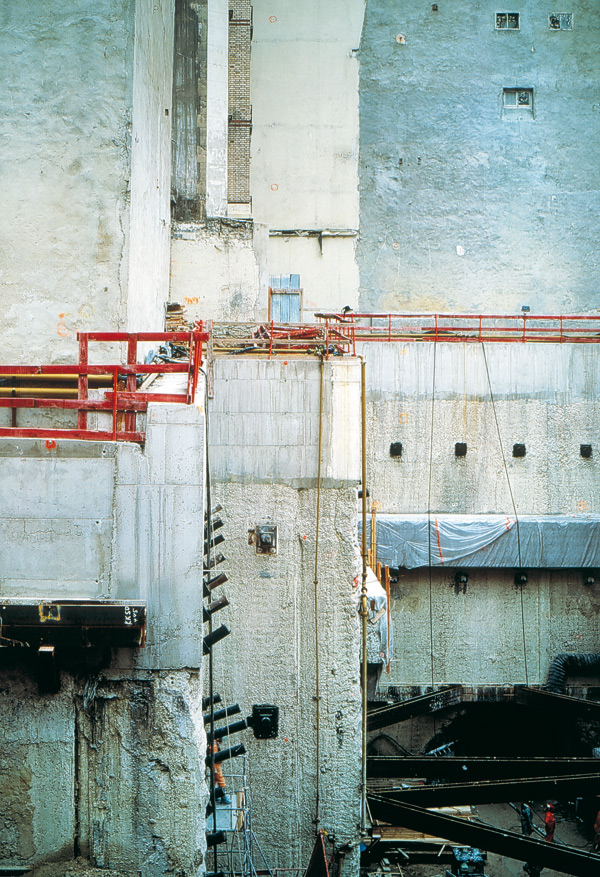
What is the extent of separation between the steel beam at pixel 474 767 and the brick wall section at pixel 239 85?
15376 millimetres

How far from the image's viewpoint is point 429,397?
20.6 m

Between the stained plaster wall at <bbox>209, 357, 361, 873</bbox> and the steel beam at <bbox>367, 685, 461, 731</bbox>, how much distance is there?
4399 mm

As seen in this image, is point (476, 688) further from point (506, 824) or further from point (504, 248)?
point (504, 248)

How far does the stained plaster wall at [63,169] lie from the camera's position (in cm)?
1227

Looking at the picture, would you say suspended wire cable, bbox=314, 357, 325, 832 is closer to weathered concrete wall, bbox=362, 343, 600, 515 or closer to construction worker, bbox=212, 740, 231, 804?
construction worker, bbox=212, 740, 231, 804

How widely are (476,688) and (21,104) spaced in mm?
15248

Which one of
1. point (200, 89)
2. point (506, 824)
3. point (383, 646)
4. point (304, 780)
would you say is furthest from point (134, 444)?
point (200, 89)

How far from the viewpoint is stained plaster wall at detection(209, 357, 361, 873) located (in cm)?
1069

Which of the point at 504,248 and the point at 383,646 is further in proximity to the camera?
the point at 504,248

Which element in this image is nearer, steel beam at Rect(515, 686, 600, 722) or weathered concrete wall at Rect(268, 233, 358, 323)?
steel beam at Rect(515, 686, 600, 722)

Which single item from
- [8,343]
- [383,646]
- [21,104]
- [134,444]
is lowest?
[383,646]

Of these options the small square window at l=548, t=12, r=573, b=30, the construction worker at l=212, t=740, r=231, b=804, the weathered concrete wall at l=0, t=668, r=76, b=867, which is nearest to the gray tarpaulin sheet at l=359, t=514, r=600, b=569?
the construction worker at l=212, t=740, r=231, b=804

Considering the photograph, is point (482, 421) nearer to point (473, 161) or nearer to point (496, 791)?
point (473, 161)

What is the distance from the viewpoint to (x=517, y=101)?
86.2 feet
